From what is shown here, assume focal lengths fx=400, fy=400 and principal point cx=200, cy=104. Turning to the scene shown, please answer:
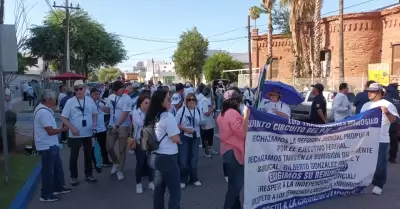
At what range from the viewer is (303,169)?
5.38 meters

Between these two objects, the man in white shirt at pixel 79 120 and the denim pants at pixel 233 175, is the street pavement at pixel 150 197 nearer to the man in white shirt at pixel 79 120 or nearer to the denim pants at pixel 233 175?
the man in white shirt at pixel 79 120

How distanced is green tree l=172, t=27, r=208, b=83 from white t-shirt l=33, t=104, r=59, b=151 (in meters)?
46.6

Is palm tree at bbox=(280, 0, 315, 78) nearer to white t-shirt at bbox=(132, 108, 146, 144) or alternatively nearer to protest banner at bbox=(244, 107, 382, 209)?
protest banner at bbox=(244, 107, 382, 209)

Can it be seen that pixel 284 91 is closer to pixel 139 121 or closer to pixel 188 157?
pixel 188 157

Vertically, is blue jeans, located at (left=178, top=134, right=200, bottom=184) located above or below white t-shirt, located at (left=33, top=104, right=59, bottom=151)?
below

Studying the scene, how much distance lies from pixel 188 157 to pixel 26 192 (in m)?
2.76

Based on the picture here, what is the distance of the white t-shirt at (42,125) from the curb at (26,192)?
0.83 meters

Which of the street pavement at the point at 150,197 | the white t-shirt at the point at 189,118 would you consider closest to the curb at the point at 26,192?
the street pavement at the point at 150,197

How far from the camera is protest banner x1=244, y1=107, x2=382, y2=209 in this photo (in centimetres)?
497

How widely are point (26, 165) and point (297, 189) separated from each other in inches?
237

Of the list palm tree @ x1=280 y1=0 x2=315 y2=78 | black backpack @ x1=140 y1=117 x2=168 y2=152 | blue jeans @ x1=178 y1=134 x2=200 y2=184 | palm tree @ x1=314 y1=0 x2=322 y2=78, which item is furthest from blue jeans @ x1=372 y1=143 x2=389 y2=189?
palm tree @ x1=280 y1=0 x2=315 y2=78

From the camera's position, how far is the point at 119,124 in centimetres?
771

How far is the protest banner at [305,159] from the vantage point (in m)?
4.97

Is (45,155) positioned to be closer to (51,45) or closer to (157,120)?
(157,120)
